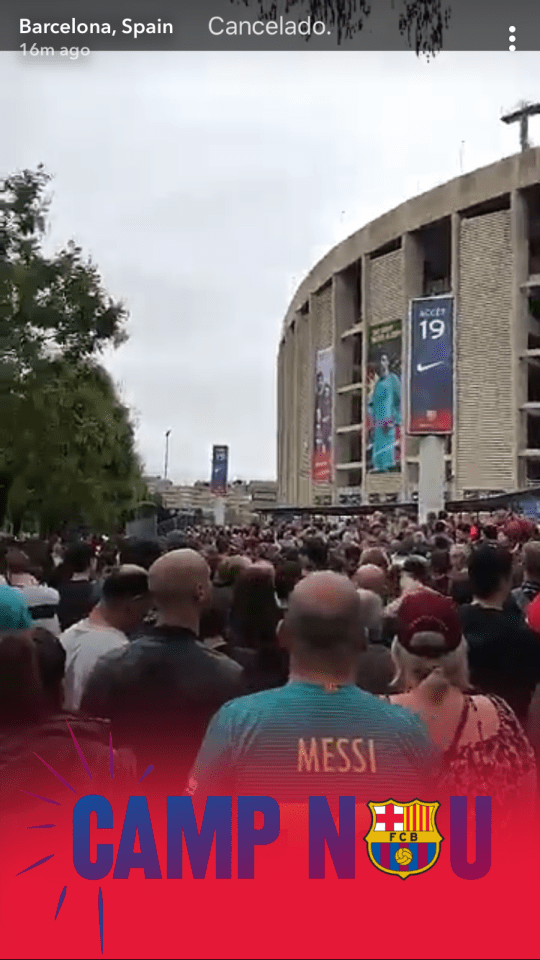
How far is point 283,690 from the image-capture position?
255cm

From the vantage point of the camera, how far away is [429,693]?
293 cm

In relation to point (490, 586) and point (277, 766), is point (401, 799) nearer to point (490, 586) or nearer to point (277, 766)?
point (277, 766)

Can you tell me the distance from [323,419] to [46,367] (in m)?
43.8

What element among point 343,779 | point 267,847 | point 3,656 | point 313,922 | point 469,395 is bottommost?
point 313,922

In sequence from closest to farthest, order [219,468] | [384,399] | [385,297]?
[219,468]
[384,399]
[385,297]

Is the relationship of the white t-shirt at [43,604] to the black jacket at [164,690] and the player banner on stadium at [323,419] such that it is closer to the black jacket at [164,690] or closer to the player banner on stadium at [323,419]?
the black jacket at [164,690]

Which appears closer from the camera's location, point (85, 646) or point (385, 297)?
point (85, 646)

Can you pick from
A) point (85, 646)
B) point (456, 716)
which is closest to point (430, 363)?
point (85, 646)

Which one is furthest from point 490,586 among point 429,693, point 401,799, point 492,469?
point 492,469

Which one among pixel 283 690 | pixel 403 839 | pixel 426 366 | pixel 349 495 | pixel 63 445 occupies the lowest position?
pixel 403 839

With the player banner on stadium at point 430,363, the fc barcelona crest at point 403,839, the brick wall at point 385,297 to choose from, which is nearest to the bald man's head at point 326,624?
the fc barcelona crest at point 403,839

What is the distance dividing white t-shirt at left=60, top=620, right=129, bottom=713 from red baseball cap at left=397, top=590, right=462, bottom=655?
131cm

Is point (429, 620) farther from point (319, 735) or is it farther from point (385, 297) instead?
point (385, 297)

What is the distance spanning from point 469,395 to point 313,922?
47341 millimetres
